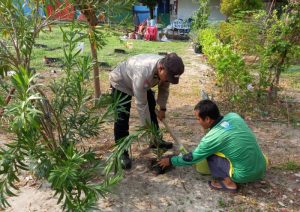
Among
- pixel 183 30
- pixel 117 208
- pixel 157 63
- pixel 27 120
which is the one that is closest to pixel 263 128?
pixel 157 63

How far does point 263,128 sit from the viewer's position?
4844mm

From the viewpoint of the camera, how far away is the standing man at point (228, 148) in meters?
2.86

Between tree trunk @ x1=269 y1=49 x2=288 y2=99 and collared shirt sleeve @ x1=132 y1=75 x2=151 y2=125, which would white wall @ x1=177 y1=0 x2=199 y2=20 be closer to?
tree trunk @ x1=269 y1=49 x2=288 y2=99

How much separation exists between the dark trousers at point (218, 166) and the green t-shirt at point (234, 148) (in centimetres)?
8

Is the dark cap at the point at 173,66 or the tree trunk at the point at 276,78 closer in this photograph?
the dark cap at the point at 173,66

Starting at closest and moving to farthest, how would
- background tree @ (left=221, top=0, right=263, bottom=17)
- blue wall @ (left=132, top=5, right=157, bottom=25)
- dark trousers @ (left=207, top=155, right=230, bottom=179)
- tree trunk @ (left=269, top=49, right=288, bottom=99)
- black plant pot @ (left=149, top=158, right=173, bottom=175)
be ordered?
dark trousers @ (left=207, top=155, right=230, bottom=179) → black plant pot @ (left=149, top=158, right=173, bottom=175) → tree trunk @ (left=269, top=49, right=288, bottom=99) → background tree @ (left=221, top=0, right=263, bottom=17) → blue wall @ (left=132, top=5, right=157, bottom=25)

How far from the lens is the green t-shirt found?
286 centimetres

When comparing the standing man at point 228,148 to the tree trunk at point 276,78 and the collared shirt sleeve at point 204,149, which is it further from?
the tree trunk at point 276,78

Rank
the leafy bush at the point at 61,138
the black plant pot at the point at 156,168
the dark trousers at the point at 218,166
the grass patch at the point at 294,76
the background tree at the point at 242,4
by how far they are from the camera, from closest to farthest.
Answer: the leafy bush at the point at 61,138
the dark trousers at the point at 218,166
the black plant pot at the point at 156,168
the grass patch at the point at 294,76
the background tree at the point at 242,4

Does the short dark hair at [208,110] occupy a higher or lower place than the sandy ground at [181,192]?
higher

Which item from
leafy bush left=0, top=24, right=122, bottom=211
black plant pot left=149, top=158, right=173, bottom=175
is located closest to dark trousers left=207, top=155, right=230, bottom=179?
black plant pot left=149, top=158, right=173, bottom=175

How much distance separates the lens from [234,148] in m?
2.87

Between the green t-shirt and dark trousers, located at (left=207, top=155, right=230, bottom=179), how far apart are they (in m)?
0.08

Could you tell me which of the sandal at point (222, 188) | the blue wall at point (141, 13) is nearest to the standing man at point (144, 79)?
the sandal at point (222, 188)
